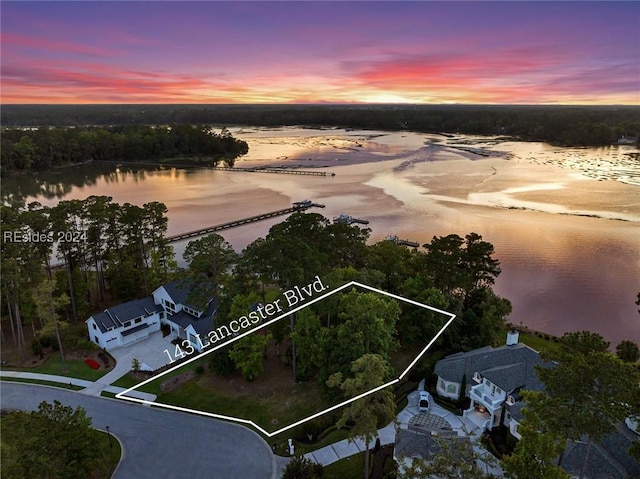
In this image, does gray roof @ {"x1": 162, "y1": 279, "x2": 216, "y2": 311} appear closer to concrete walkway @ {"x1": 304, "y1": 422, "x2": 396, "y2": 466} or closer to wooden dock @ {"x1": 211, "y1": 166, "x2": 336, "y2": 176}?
concrete walkway @ {"x1": 304, "y1": 422, "x2": 396, "y2": 466}

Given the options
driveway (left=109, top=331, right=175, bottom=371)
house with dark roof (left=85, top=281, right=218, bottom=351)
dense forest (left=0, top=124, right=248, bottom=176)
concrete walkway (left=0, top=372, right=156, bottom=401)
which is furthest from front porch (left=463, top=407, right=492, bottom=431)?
dense forest (left=0, top=124, right=248, bottom=176)

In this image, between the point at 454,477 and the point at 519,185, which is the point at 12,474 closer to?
the point at 454,477

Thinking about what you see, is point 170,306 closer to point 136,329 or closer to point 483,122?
point 136,329

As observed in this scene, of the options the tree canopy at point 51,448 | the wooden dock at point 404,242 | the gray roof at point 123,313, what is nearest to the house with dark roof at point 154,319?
the gray roof at point 123,313

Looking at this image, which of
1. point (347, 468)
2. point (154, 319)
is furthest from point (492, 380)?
point (154, 319)

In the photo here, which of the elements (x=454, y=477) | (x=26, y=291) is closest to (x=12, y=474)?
(x=454, y=477)
